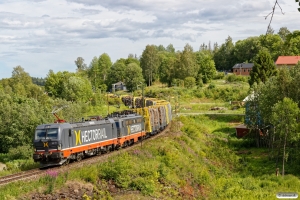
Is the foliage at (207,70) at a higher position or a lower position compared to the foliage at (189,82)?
higher

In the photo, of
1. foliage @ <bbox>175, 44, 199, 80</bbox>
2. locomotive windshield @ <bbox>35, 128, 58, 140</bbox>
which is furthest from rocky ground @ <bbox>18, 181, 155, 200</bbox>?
foliage @ <bbox>175, 44, 199, 80</bbox>

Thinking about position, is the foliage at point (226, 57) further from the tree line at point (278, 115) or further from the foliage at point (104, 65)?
the tree line at point (278, 115)

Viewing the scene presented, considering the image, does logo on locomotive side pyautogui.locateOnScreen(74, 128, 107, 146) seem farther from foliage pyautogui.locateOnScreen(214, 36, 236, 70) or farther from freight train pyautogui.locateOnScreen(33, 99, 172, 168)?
foliage pyautogui.locateOnScreen(214, 36, 236, 70)

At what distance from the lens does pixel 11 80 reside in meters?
129

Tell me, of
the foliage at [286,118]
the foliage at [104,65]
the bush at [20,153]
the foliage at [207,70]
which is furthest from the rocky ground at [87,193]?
the foliage at [104,65]

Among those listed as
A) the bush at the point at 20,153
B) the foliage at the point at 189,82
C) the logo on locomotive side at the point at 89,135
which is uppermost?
the foliage at the point at 189,82

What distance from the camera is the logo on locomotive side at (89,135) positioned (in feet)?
99.3

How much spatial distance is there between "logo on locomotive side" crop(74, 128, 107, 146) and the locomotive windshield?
2.17 metres

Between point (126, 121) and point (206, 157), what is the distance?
40.6 feet

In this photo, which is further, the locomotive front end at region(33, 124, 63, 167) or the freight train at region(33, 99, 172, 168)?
the freight train at region(33, 99, 172, 168)

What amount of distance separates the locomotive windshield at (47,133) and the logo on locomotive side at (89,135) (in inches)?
85.4

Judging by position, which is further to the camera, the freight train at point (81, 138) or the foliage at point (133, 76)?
the foliage at point (133, 76)

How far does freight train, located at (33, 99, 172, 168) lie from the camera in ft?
91.3

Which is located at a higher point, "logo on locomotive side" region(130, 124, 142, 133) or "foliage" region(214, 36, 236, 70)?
"foliage" region(214, 36, 236, 70)
